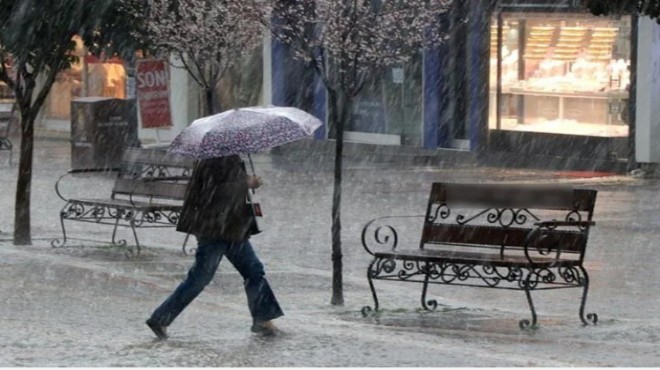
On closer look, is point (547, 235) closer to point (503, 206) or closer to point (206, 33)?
point (503, 206)

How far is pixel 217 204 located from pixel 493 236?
2476 mm

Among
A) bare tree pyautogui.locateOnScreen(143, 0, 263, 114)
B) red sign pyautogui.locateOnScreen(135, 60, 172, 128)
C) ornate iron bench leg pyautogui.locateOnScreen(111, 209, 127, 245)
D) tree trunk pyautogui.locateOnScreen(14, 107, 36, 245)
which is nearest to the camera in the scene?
ornate iron bench leg pyautogui.locateOnScreen(111, 209, 127, 245)

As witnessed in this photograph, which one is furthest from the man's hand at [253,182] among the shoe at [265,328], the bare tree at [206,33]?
the bare tree at [206,33]

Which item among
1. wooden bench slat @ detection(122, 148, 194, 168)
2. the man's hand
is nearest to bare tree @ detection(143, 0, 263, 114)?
wooden bench slat @ detection(122, 148, 194, 168)

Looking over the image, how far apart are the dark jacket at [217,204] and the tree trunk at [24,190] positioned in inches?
228

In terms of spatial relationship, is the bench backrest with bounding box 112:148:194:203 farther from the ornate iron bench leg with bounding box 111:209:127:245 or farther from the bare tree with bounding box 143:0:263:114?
the bare tree with bounding box 143:0:263:114

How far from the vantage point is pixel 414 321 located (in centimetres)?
1076

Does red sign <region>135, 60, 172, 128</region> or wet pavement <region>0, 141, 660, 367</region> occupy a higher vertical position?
red sign <region>135, 60, 172, 128</region>

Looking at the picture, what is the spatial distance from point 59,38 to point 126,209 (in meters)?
1.88

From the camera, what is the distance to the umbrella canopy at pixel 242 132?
32.0 feet

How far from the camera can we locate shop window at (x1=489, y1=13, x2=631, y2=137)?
2573 centimetres

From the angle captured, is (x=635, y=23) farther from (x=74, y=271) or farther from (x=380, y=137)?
(x=74, y=271)

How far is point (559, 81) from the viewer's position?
2683cm

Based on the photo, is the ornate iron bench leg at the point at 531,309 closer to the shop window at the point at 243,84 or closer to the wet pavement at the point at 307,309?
the wet pavement at the point at 307,309
